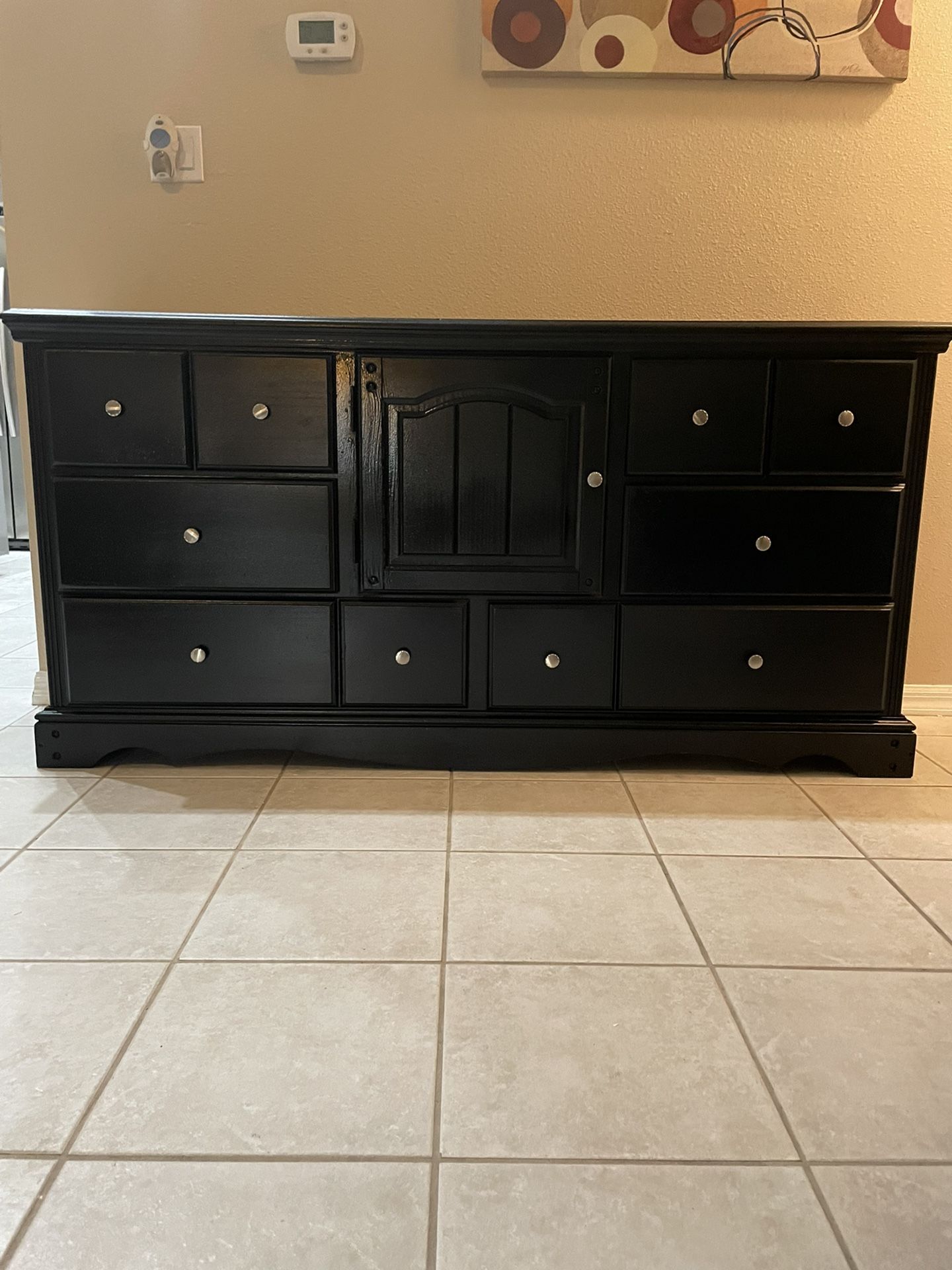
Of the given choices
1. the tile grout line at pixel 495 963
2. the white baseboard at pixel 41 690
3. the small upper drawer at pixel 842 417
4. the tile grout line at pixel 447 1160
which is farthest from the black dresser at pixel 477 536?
the tile grout line at pixel 447 1160

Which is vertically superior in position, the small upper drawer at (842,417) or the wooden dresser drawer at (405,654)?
the small upper drawer at (842,417)

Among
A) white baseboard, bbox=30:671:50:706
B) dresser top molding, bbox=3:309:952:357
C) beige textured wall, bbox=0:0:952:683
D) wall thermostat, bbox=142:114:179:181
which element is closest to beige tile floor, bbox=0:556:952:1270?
white baseboard, bbox=30:671:50:706

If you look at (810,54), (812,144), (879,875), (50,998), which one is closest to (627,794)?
(879,875)

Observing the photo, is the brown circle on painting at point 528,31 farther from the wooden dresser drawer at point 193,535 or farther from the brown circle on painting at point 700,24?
the wooden dresser drawer at point 193,535

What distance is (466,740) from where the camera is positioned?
6.69ft

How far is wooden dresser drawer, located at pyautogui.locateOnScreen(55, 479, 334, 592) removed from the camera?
1.92m

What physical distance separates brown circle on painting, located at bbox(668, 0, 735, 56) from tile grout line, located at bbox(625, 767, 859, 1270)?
184 centimetres

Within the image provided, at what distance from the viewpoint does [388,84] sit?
2184 mm

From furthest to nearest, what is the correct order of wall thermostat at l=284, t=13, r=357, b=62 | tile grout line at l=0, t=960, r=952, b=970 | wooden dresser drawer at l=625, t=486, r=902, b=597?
wall thermostat at l=284, t=13, r=357, b=62 → wooden dresser drawer at l=625, t=486, r=902, b=597 → tile grout line at l=0, t=960, r=952, b=970

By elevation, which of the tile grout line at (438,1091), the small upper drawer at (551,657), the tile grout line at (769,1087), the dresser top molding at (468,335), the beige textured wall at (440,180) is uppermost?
the beige textured wall at (440,180)

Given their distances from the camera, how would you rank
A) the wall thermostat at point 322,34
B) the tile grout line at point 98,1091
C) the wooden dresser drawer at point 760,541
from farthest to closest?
the wall thermostat at point 322,34, the wooden dresser drawer at point 760,541, the tile grout line at point 98,1091

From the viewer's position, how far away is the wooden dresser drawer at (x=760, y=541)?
194 centimetres

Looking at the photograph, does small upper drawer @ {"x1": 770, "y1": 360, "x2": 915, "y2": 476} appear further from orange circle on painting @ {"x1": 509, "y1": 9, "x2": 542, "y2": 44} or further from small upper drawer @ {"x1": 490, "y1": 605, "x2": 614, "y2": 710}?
orange circle on painting @ {"x1": 509, "y1": 9, "x2": 542, "y2": 44}

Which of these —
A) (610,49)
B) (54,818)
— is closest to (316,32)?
(610,49)
